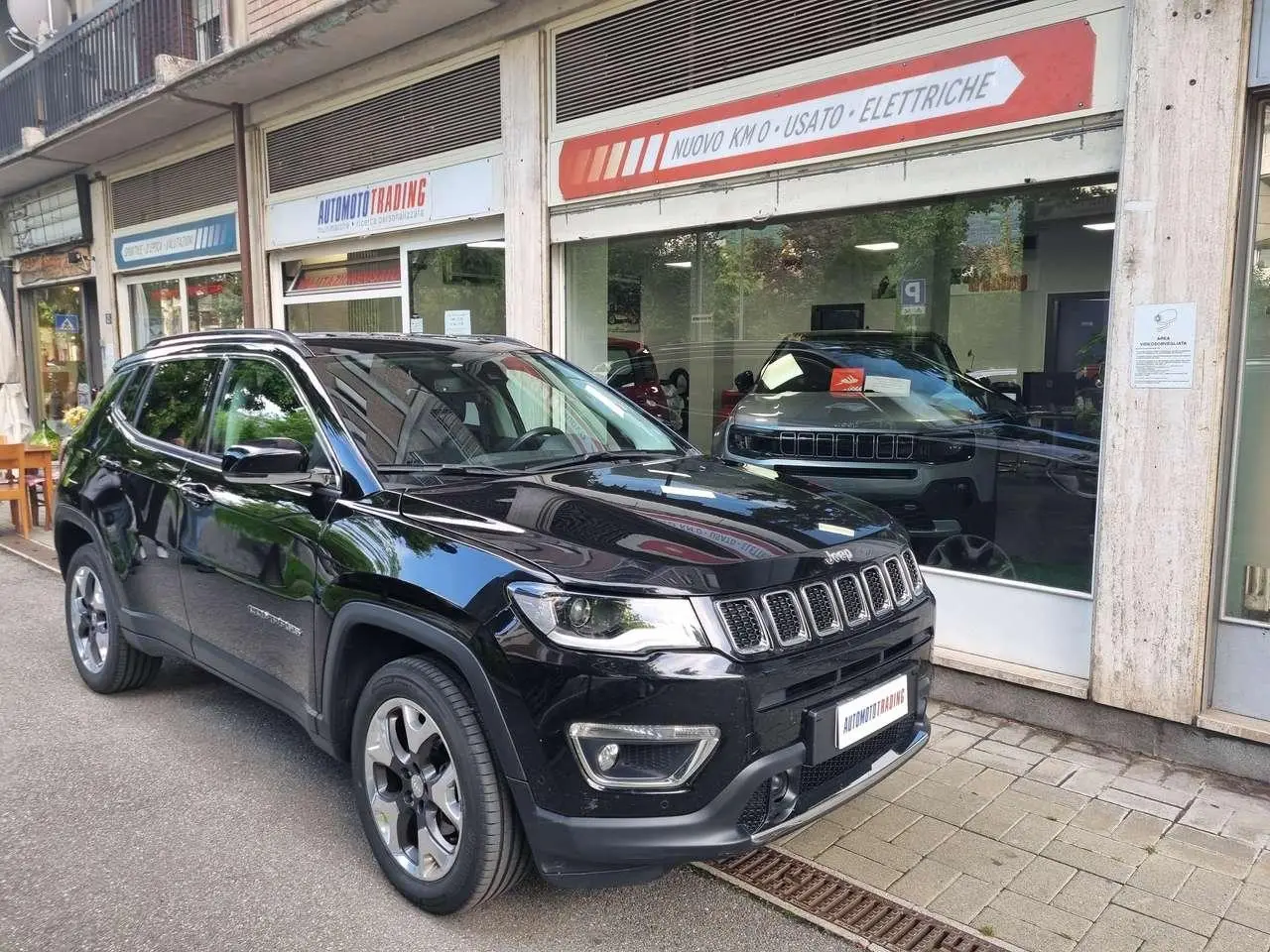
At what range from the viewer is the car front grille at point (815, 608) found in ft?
8.13

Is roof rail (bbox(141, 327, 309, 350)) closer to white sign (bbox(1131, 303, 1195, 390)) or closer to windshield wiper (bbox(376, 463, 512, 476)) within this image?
windshield wiper (bbox(376, 463, 512, 476))

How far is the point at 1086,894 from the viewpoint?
121 inches

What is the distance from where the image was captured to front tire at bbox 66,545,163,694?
180 inches

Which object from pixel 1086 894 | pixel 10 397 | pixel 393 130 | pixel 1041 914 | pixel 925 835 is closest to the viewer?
pixel 1041 914

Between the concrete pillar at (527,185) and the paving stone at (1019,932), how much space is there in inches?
207

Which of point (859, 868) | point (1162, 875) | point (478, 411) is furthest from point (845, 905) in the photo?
point (478, 411)

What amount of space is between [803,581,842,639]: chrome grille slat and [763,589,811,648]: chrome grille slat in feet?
0.13

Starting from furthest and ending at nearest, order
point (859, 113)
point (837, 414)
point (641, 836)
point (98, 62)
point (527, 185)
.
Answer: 1. point (98, 62)
2. point (527, 185)
3. point (837, 414)
4. point (859, 113)
5. point (641, 836)

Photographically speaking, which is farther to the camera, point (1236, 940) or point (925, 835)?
point (925, 835)

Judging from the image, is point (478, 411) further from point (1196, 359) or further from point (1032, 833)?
point (1196, 359)

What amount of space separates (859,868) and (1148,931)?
2.84ft

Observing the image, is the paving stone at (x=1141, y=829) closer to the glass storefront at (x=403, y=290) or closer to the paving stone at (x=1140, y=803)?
the paving stone at (x=1140, y=803)

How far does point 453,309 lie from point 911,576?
603 centimetres

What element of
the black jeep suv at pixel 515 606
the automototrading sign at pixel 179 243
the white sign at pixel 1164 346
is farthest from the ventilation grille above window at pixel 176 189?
the white sign at pixel 1164 346
